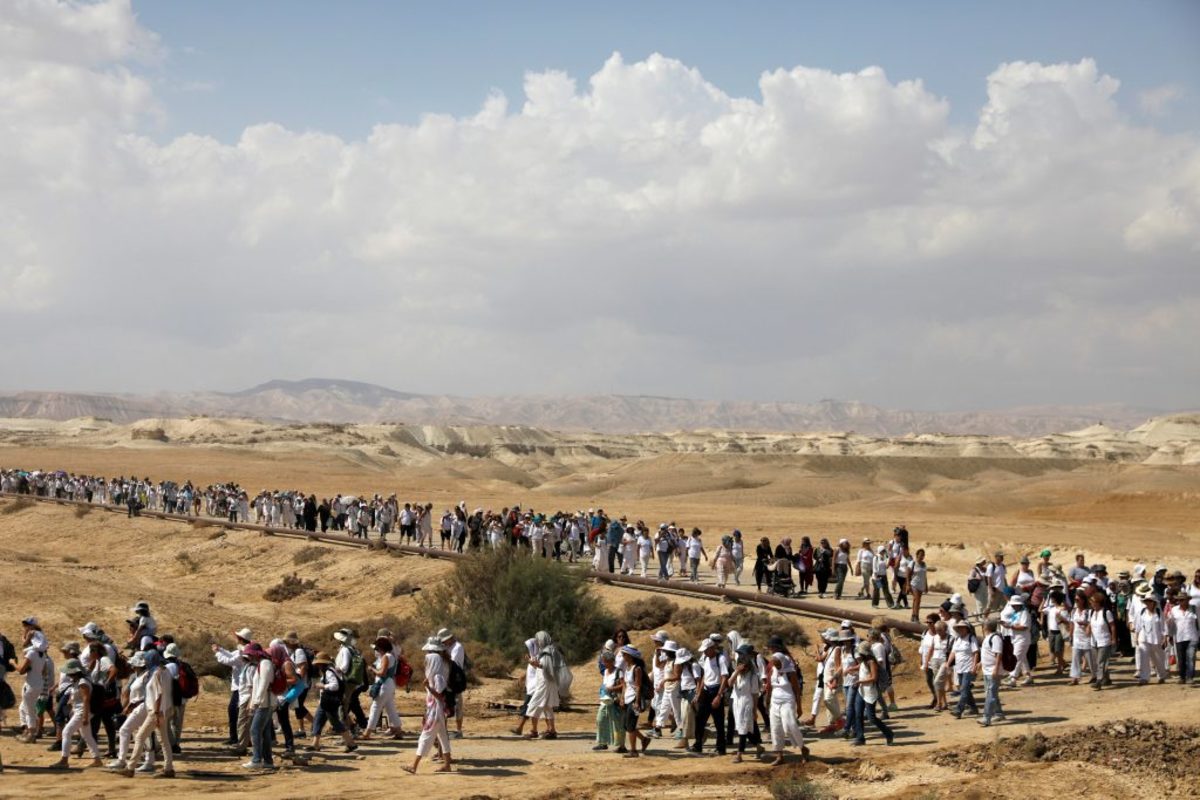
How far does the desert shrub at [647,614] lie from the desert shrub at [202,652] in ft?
26.9

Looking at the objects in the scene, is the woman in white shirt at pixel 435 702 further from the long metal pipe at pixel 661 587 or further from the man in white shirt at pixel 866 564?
the man in white shirt at pixel 866 564

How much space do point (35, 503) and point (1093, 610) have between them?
5394 centimetres

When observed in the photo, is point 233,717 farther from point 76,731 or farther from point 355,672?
point 76,731

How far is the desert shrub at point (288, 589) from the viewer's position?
36.6 metres

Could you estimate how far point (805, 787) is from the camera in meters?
13.8

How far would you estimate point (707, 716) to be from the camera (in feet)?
53.3

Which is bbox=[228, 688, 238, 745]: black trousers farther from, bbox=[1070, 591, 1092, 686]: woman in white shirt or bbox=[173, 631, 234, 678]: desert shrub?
bbox=[1070, 591, 1092, 686]: woman in white shirt

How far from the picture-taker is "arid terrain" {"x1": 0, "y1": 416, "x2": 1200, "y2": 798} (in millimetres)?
14570

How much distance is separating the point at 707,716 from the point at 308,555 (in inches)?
1099

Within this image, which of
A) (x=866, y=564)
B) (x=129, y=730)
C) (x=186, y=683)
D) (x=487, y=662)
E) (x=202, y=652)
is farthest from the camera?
(x=866, y=564)

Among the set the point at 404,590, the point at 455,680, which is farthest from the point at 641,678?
the point at 404,590

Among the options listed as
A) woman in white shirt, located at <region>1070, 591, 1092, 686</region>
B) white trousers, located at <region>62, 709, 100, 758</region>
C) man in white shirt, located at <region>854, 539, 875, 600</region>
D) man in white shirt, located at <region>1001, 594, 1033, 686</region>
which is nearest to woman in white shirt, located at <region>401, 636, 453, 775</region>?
white trousers, located at <region>62, 709, 100, 758</region>

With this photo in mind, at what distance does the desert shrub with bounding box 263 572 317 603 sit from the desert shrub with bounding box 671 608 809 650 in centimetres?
1486

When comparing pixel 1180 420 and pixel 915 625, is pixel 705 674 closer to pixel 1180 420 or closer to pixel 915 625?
pixel 915 625
